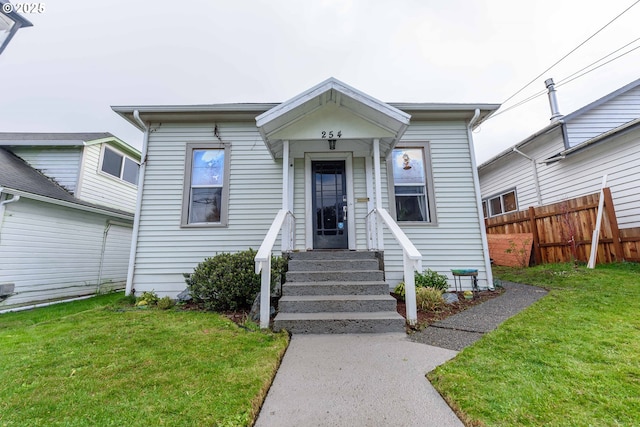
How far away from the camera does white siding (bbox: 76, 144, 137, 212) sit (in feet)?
29.1

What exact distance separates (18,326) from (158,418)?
15.7ft

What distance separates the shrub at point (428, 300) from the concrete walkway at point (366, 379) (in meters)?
0.50

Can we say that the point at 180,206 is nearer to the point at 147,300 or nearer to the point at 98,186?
the point at 147,300

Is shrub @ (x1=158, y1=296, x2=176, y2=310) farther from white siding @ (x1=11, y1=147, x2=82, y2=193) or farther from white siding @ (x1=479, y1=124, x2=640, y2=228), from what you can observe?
white siding @ (x1=479, y1=124, x2=640, y2=228)

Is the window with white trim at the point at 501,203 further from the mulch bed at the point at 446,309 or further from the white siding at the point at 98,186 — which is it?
the white siding at the point at 98,186

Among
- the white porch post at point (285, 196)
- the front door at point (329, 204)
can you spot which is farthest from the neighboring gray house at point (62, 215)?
the front door at point (329, 204)

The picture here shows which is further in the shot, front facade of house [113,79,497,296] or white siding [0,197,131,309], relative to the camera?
white siding [0,197,131,309]

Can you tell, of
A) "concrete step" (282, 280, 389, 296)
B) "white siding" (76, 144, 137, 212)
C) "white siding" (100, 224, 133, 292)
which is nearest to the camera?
"concrete step" (282, 280, 389, 296)

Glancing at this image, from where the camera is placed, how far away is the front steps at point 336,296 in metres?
3.46

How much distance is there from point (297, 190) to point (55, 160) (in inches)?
344

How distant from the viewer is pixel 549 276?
19.6ft

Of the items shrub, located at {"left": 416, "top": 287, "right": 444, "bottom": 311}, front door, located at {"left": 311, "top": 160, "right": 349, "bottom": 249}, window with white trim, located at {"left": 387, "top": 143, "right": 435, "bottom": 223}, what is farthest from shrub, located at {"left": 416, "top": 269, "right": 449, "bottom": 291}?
front door, located at {"left": 311, "top": 160, "right": 349, "bottom": 249}

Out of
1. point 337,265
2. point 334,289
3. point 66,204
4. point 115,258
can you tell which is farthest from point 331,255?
point 115,258

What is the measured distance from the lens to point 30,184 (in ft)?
23.3
